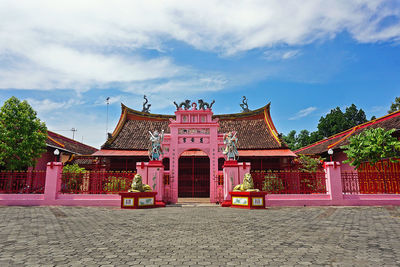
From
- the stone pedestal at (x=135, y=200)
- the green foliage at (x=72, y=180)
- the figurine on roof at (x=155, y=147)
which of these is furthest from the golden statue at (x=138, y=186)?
the green foliage at (x=72, y=180)

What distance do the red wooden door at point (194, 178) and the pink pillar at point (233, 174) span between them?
590 cm

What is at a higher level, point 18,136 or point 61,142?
point 61,142

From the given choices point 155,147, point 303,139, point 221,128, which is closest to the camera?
point 155,147

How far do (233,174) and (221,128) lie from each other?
10446 mm

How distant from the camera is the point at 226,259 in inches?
153

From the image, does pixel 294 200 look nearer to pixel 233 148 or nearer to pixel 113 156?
pixel 233 148

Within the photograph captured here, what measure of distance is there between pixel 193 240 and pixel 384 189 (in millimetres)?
12422

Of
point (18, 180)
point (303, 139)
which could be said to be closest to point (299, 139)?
point (303, 139)

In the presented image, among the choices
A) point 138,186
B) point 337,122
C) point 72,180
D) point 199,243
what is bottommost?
point 199,243

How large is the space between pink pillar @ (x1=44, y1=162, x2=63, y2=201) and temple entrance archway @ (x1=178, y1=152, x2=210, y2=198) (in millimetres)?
8655

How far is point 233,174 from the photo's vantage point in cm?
1298

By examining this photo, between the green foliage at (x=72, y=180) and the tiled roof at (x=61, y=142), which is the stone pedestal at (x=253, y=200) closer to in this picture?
the green foliage at (x=72, y=180)

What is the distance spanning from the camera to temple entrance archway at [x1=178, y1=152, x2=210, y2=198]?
744 inches

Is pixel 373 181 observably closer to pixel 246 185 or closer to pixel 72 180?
pixel 246 185
